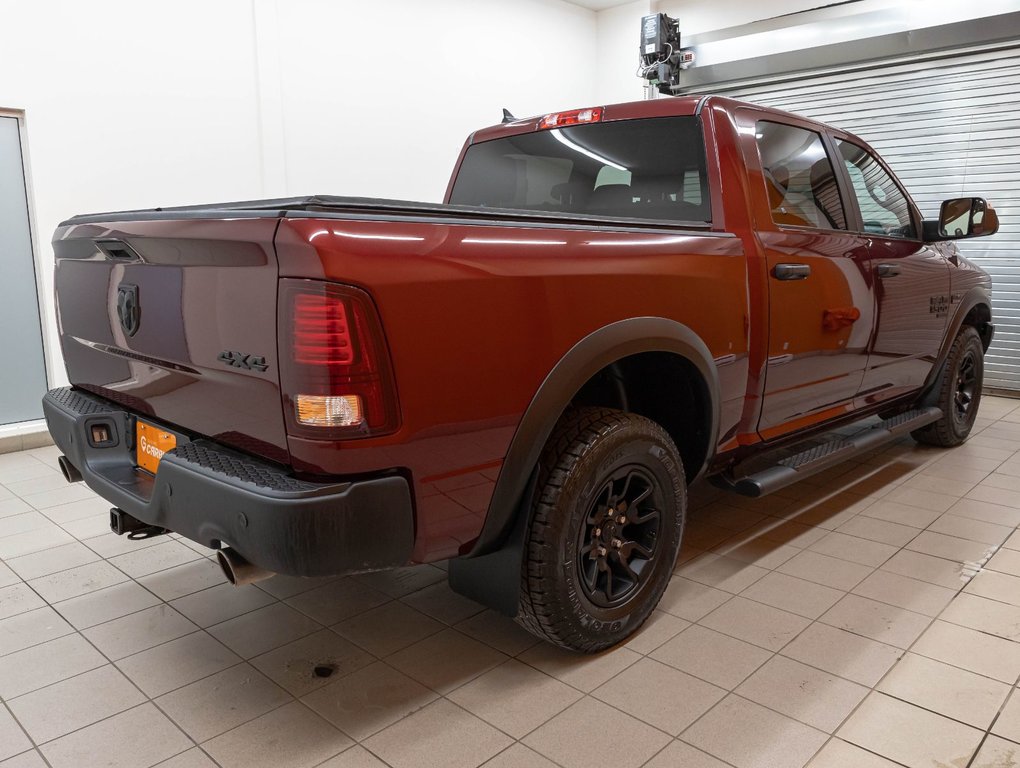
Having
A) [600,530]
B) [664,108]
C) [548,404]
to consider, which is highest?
[664,108]

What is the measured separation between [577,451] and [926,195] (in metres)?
6.16

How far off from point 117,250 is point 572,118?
1792mm

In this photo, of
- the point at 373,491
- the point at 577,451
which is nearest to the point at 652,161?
the point at 577,451

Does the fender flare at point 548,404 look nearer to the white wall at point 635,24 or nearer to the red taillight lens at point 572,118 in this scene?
the red taillight lens at point 572,118

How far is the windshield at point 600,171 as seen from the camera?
2.74 meters

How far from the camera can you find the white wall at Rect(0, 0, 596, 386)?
→ 482cm

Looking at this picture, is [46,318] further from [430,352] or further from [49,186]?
[430,352]

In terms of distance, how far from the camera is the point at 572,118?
10.1 ft

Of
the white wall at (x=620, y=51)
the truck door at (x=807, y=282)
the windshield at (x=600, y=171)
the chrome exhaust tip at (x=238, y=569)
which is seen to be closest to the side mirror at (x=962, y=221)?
the truck door at (x=807, y=282)

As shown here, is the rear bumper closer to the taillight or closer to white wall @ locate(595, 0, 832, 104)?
the taillight

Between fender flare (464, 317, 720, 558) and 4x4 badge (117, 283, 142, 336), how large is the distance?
1.08 meters

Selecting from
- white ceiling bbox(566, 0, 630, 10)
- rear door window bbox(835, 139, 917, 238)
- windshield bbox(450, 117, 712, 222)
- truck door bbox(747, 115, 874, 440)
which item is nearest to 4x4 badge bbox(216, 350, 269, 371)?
windshield bbox(450, 117, 712, 222)

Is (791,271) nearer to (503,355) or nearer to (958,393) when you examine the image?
(503,355)

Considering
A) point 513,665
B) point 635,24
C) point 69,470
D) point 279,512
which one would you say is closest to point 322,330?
point 279,512
